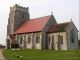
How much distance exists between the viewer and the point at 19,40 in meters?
61.3

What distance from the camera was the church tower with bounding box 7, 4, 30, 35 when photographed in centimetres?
6638

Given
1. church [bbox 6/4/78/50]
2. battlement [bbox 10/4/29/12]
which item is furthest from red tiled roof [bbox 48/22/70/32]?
battlement [bbox 10/4/29/12]

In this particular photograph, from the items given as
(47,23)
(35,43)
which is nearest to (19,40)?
(35,43)

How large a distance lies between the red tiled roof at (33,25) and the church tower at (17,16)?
244cm

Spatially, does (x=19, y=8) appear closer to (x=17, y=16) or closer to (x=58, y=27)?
(x=17, y=16)

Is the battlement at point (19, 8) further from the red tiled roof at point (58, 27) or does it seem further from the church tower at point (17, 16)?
the red tiled roof at point (58, 27)

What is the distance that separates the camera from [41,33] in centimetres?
5375

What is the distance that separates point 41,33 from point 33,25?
6.17 meters

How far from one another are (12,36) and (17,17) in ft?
21.3

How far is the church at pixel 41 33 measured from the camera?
168 feet

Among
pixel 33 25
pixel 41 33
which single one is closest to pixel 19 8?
pixel 33 25

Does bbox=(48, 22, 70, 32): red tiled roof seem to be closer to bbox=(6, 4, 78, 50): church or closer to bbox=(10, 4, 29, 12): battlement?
bbox=(6, 4, 78, 50): church

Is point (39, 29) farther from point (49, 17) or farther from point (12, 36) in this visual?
point (12, 36)

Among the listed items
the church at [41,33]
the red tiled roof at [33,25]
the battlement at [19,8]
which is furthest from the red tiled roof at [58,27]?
the battlement at [19,8]
